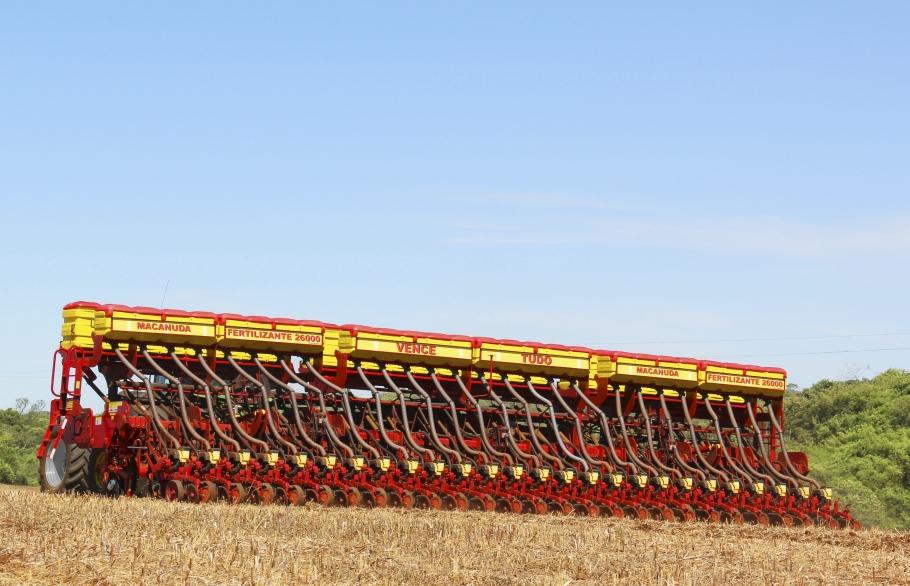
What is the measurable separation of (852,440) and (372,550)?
47.0 metres

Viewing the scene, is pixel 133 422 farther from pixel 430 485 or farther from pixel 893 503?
pixel 893 503

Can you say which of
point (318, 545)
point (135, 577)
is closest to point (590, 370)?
point (318, 545)

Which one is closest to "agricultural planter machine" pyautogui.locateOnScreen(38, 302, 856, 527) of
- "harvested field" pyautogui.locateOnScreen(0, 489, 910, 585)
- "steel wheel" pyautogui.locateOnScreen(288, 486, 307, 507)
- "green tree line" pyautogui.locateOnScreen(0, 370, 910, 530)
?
"steel wheel" pyautogui.locateOnScreen(288, 486, 307, 507)

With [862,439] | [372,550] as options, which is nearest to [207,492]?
A: [372,550]

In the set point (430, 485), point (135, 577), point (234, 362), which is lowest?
point (135, 577)

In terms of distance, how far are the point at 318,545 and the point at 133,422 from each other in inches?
370

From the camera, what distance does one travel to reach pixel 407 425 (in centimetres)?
2898

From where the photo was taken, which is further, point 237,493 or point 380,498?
point 380,498

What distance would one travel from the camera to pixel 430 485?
2766 cm

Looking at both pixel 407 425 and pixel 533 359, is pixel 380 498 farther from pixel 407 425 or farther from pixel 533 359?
pixel 533 359

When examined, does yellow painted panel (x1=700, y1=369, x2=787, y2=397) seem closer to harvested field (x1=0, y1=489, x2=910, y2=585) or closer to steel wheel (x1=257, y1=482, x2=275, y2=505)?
harvested field (x1=0, y1=489, x2=910, y2=585)

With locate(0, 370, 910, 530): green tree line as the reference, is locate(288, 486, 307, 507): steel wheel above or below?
below

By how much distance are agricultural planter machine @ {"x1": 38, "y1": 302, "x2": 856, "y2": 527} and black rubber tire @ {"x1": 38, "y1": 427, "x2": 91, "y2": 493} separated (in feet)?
0.12

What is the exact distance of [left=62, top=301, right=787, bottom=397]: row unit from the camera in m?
27.0
